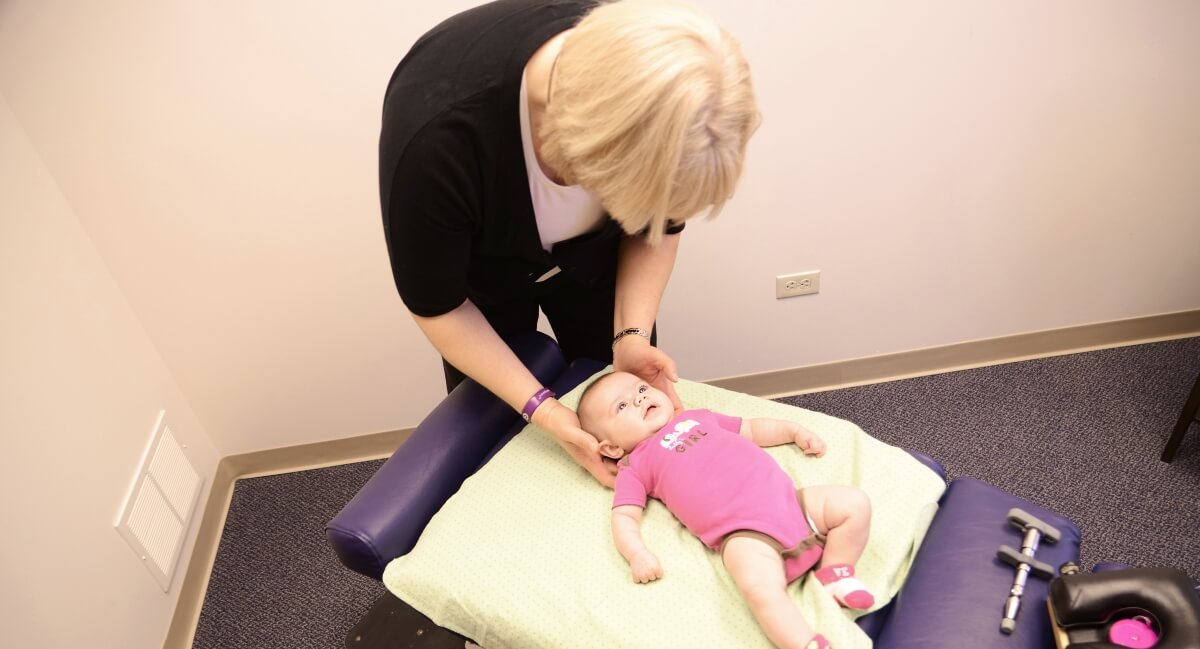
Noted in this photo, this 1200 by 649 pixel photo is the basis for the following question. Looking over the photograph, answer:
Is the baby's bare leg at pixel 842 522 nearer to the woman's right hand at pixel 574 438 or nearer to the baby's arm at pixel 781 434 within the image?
the baby's arm at pixel 781 434

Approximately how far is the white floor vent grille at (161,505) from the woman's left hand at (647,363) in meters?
1.29

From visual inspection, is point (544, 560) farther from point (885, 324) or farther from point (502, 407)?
point (885, 324)

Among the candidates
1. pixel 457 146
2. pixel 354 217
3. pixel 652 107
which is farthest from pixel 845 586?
pixel 354 217

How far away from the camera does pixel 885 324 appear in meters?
2.39

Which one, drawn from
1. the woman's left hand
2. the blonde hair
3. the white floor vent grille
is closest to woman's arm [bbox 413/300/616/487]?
the woman's left hand

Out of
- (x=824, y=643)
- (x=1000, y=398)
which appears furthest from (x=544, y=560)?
(x=1000, y=398)

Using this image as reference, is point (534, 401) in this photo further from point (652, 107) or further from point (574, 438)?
point (652, 107)

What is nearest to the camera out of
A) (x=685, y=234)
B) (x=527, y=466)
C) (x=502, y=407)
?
(x=527, y=466)

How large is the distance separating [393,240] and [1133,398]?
2.19 m

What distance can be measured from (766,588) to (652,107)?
0.77 metres

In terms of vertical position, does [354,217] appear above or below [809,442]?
above

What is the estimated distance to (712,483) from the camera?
1.39 m

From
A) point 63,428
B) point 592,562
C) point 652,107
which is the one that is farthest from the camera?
point 63,428

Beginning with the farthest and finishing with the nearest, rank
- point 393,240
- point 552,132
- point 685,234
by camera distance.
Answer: point 685,234 → point 393,240 → point 552,132
